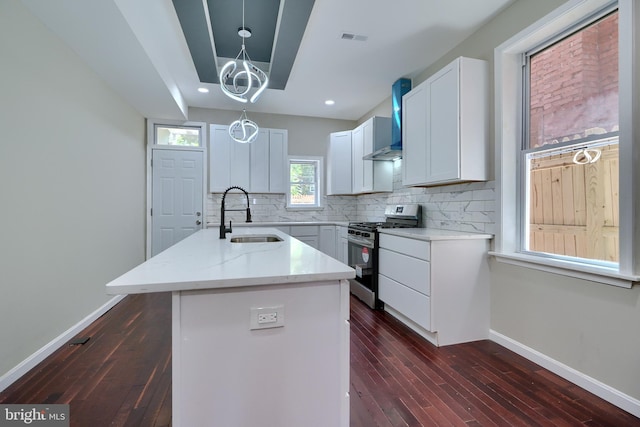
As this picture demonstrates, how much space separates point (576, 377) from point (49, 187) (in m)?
4.08

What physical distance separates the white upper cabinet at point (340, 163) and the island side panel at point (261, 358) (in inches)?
147

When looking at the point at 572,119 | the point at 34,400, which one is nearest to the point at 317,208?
the point at 572,119

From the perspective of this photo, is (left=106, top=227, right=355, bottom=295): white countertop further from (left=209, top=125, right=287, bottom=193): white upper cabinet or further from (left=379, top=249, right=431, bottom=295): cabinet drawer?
(left=209, top=125, right=287, bottom=193): white upper cabinet

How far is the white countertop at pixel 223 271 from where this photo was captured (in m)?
0.99

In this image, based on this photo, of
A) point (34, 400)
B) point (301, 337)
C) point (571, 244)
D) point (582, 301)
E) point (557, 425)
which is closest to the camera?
A: point (301, 337)

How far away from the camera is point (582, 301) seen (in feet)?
6.10

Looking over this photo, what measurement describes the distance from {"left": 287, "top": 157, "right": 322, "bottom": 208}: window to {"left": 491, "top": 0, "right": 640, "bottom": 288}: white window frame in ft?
10.8

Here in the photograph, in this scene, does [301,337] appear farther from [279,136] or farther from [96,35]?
[279,136]

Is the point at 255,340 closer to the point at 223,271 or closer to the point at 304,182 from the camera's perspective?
the point at 223,271

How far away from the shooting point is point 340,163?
4.89 metres

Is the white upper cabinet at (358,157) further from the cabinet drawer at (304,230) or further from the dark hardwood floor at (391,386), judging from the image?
the dark hardwood floor at (391,386)

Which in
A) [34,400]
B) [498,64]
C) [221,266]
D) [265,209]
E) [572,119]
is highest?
[498,64]

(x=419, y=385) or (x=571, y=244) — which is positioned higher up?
(x=571, y=244)

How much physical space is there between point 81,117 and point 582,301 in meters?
4.32
